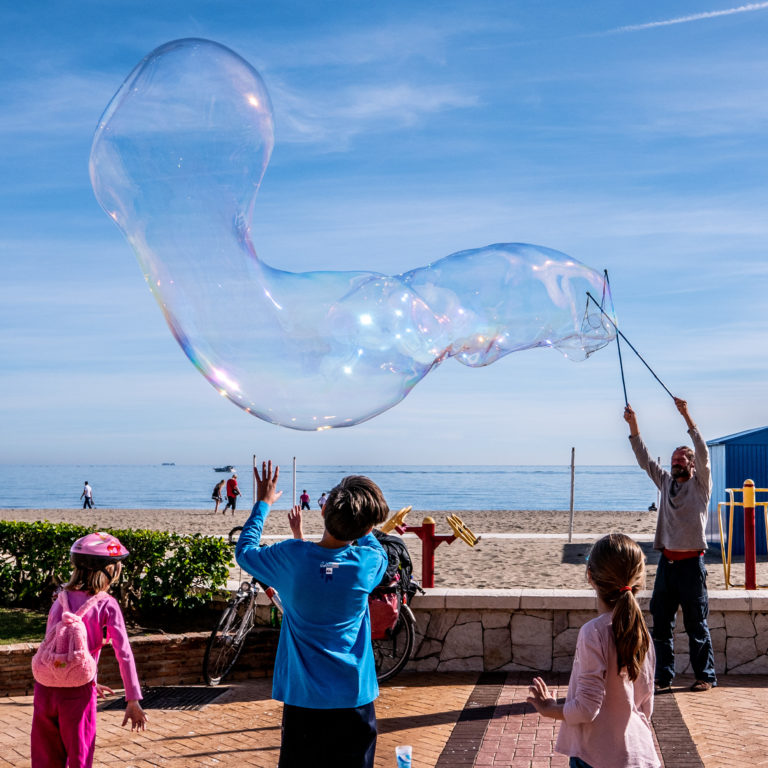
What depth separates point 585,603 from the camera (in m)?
8.10

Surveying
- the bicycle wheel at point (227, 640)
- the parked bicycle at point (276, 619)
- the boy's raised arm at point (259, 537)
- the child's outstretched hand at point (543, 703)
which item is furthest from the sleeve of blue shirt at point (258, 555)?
the bicycle wheel at point (227, 640)

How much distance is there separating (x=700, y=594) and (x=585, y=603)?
1081mm

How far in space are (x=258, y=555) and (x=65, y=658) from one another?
1.26 metres

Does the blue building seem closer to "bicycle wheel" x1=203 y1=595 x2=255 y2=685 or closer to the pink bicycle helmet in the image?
"bicycle wheel" x1=203 y1=595 x2=255 y2=685

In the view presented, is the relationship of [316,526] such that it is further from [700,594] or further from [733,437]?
[700,594]

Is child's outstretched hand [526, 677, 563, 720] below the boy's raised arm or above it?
below

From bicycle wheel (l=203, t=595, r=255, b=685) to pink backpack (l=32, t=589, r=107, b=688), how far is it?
3.60 metres

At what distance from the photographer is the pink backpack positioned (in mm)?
4188

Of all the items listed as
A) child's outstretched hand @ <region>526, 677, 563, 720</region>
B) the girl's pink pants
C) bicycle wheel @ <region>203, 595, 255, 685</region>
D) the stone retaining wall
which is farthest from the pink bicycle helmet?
the stone retaining wall

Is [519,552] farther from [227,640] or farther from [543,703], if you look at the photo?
[543,703]

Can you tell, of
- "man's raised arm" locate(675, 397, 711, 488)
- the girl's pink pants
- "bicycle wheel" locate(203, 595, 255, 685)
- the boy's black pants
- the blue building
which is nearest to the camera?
the boy's black pants

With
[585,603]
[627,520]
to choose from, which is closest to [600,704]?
[585,603]

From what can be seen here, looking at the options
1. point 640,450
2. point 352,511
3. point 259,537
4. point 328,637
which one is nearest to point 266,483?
point 259,537

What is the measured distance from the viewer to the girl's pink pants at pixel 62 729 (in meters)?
4.18
